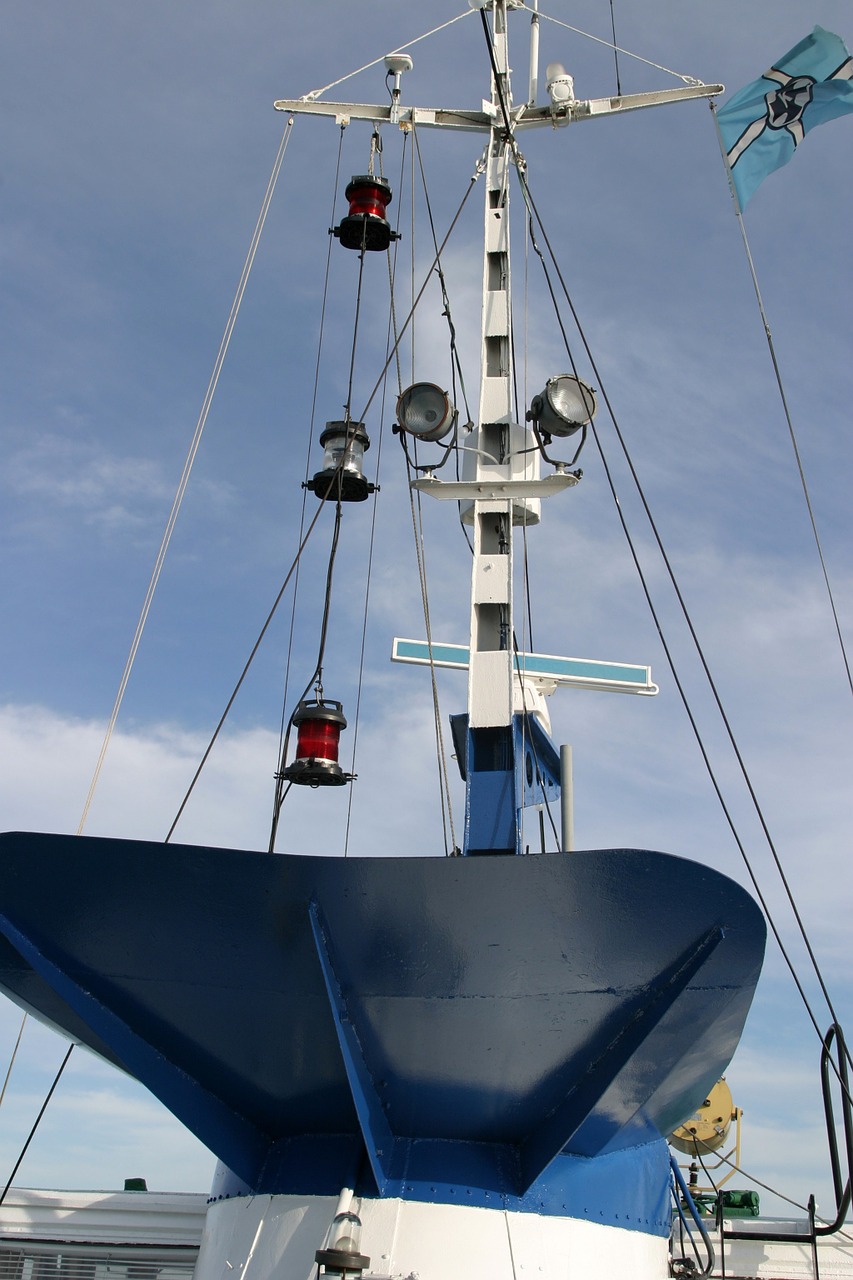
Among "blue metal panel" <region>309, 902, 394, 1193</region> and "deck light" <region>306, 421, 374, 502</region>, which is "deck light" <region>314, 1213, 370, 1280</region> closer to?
"blue metal panel" <region>309, 902, 394, 1193</region>

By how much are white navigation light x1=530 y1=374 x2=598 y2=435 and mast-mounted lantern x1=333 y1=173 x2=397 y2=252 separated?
3.00m

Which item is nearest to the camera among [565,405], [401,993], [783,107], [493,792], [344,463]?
[401,993]

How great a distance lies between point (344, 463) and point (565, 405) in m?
1.94

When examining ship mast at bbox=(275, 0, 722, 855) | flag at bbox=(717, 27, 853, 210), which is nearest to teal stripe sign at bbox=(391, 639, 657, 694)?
ship mast at bbox=(275, 0, 722, 855)

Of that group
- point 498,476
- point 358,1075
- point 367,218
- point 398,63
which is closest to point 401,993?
point 358,1075

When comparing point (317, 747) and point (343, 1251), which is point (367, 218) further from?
point (343, 1251)

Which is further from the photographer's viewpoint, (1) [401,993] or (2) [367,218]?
(2) [367,218]

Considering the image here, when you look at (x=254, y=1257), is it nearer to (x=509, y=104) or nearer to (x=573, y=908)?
(x=573, y=908)

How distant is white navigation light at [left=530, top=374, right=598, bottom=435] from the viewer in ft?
28.5

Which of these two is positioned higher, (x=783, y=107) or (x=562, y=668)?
(x=783, y=107)

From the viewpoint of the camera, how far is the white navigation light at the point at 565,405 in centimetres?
870

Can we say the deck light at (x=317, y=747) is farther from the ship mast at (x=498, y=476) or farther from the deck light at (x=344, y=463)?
the deck light at (x=344, y=463)

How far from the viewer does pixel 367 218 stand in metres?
10.5

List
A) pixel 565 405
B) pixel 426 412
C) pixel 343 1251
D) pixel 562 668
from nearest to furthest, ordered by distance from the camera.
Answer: pixel 343 1251
pixel 565 405
pixel 426 412
pixel 562 668
